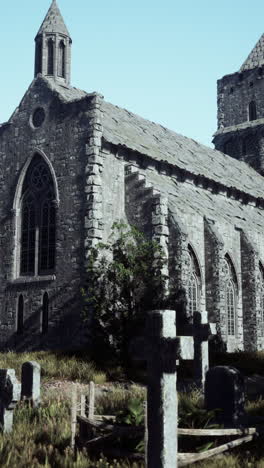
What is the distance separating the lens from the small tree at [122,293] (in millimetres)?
21234

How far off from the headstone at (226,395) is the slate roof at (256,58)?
3829 centimetres

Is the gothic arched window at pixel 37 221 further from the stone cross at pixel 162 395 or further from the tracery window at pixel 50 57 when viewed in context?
the stone cross at pixel 162 395

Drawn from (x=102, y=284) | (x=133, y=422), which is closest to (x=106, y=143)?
(x=102, y=284)

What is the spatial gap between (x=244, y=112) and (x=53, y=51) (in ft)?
71.1

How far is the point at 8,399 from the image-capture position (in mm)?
11508

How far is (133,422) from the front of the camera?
10391 mm

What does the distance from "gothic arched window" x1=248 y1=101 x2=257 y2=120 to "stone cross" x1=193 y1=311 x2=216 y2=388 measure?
3309 centimetres

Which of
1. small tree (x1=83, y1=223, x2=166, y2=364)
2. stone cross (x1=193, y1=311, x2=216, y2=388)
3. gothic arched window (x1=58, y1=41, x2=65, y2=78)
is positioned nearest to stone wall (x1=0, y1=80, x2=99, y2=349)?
small tree (x1=83, y1=223, x2=166, y2=364)

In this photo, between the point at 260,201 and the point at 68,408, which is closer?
the point at 68,408

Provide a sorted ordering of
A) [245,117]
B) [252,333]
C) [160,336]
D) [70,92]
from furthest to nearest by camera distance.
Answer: [245,117], [252,333], [70,92], [160,336]

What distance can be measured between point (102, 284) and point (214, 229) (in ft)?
25.1

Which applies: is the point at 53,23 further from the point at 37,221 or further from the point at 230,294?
the point at 230,294

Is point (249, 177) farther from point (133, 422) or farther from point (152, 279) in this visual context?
point (133, 422)

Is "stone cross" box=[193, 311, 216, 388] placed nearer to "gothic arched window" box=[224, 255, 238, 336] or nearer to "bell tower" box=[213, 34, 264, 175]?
"gothic arched window" box=[224, 255, 238, 336]
